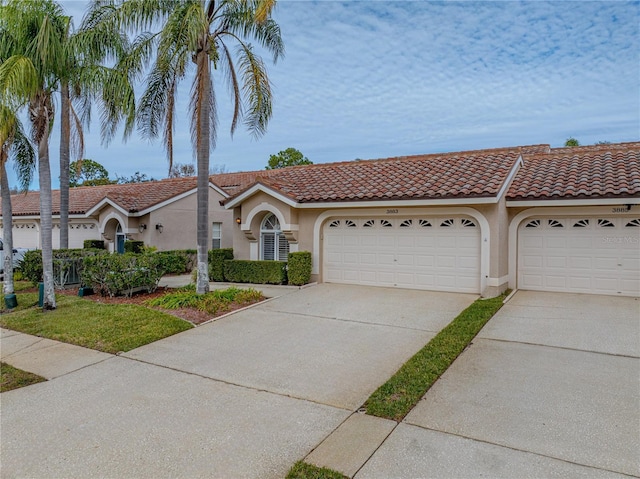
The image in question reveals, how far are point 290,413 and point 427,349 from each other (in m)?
3.18

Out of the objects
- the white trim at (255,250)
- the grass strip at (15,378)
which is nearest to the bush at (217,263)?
the white trim at (255,250)

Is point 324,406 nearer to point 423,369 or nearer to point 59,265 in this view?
point 423,369

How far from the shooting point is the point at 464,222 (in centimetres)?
1209

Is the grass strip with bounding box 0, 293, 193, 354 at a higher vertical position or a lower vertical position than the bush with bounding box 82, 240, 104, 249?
lower

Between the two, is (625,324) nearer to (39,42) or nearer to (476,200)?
(476,200)

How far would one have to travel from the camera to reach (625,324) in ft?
27.8

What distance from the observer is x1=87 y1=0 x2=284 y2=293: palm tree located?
33.8ft

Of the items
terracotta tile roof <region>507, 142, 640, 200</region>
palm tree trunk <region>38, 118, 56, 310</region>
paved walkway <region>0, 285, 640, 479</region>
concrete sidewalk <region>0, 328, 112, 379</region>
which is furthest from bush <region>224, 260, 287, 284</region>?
terracotta tile roof <region>507, 142, 640, 200</region>

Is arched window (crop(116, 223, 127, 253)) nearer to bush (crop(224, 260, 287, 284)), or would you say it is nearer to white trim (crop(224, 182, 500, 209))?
white trim (crop(224, 182, 500, 209))

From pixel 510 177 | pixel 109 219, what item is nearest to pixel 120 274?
pixel 109 219

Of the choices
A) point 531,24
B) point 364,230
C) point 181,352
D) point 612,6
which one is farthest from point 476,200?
point 181,352

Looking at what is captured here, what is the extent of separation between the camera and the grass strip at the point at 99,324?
7715 millimetres

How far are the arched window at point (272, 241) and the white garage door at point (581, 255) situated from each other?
26.6 ft

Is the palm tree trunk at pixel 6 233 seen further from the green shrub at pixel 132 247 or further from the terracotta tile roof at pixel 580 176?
the terracotta tile roof at pixel 580 176
